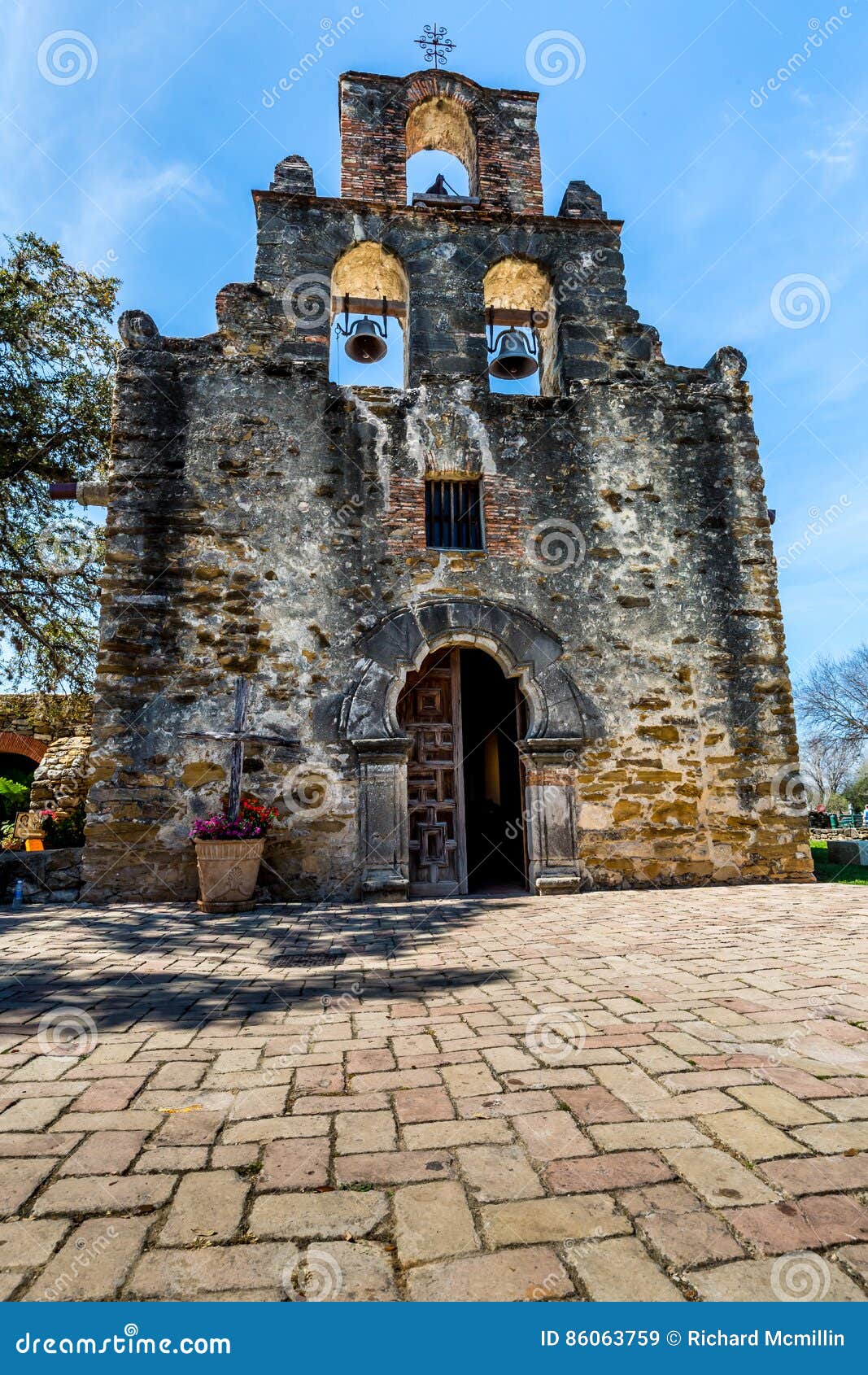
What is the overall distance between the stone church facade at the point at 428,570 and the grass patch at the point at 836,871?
57.6 inches

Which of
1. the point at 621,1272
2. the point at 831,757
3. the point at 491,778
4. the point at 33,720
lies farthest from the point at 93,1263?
the point at 831,757

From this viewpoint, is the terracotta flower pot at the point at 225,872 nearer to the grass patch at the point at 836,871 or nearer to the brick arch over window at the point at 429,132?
the grass patch at the point at 836,871

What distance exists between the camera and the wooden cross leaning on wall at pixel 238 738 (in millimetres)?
6848

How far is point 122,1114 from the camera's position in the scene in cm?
221

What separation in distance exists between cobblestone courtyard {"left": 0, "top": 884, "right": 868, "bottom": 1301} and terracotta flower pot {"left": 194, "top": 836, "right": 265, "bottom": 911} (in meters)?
2.30

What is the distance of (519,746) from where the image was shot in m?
7.77

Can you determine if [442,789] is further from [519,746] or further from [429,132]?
[429,132]

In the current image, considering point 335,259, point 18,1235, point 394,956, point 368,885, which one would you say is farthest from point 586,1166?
point 335,259

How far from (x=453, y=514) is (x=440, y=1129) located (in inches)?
277

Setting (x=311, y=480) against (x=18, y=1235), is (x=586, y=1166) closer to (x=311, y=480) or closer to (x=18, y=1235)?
(x=18, y=1235)

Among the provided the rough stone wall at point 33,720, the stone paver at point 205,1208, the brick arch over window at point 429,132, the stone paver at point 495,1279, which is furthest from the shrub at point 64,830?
the stone paver at point 495,1279

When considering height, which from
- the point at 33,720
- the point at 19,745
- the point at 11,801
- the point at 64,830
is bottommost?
the point at 64,830

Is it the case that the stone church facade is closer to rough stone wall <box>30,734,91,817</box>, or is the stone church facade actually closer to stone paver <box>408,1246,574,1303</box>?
rough stone wall <box>30,734,91,817</box>

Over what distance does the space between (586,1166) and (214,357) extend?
8347mm
